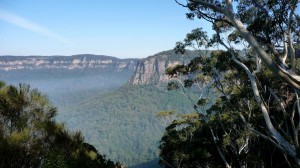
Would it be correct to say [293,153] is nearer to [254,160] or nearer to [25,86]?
[25,86]

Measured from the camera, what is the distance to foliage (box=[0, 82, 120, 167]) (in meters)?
9.52

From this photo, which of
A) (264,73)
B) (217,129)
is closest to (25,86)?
(264,73)

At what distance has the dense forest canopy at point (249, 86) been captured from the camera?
9883 millimetres

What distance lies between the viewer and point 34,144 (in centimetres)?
1021

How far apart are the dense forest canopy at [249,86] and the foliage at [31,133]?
5.07 metres

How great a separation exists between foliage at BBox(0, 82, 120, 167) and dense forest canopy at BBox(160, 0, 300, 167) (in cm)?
507

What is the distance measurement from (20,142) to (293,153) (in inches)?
278

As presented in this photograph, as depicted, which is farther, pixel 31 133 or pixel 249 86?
pixel 249 86

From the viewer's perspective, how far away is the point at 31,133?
409 inches

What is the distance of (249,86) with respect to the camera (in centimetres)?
1714

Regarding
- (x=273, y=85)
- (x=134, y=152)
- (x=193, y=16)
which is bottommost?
(x=134, y=152)

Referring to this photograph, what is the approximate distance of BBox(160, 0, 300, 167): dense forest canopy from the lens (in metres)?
9.88

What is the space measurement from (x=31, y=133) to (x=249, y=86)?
34.5 ft

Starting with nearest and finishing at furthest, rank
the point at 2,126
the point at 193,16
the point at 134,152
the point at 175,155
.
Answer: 1. the point at 2,126
2. the point at 193,16
3. the point at 175,155
4. the point at 134,152
